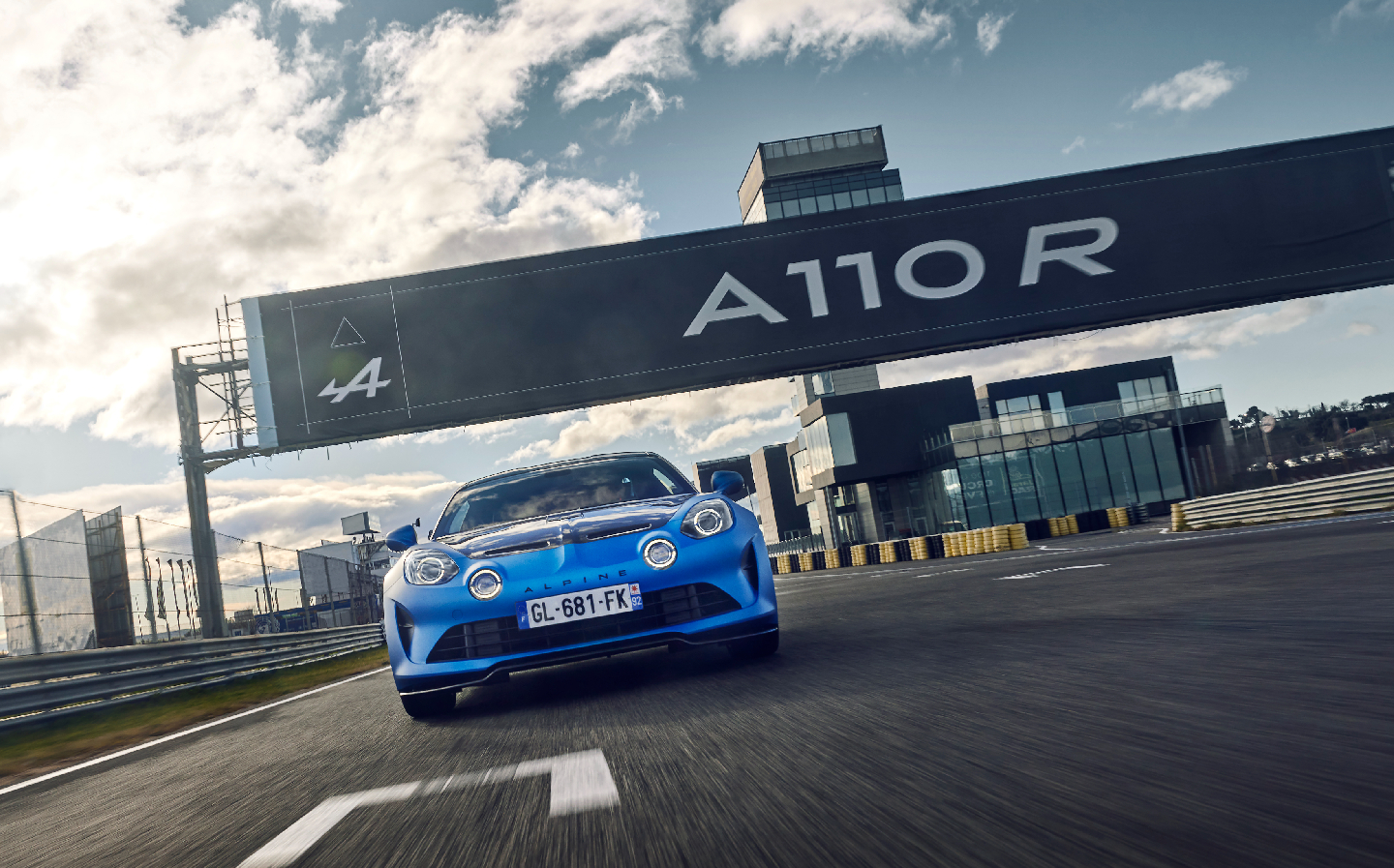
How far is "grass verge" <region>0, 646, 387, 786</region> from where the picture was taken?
635 cm

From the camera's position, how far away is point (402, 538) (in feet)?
18.3

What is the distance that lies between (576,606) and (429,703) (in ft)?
3.29

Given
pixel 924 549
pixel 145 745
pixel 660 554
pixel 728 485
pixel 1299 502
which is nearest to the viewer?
pixel 660 554

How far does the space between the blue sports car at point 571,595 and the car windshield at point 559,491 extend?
2.73 feet

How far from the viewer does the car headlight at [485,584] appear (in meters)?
A: 4.48

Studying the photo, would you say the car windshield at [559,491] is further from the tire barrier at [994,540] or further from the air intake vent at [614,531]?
the tire barrier at [994,540]

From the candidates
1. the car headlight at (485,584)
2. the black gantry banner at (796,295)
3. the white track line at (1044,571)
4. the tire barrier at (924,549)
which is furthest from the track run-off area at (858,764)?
the tire barrier at (924,549)

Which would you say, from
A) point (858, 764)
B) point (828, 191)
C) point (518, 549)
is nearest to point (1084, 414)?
point (828, 191)

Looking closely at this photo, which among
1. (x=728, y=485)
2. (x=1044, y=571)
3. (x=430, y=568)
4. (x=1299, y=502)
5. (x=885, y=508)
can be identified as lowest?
(x=1299, y=502)

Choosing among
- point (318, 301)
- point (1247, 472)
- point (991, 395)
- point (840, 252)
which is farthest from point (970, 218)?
point (991, 395)

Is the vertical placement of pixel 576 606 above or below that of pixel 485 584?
below

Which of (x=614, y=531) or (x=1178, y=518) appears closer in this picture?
(x=614, y=531)

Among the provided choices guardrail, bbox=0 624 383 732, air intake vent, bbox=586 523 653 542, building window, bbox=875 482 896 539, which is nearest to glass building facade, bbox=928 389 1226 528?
building window, bbox=875 482 896 539

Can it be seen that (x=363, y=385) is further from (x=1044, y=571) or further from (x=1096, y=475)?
(x=1096, y=475)
